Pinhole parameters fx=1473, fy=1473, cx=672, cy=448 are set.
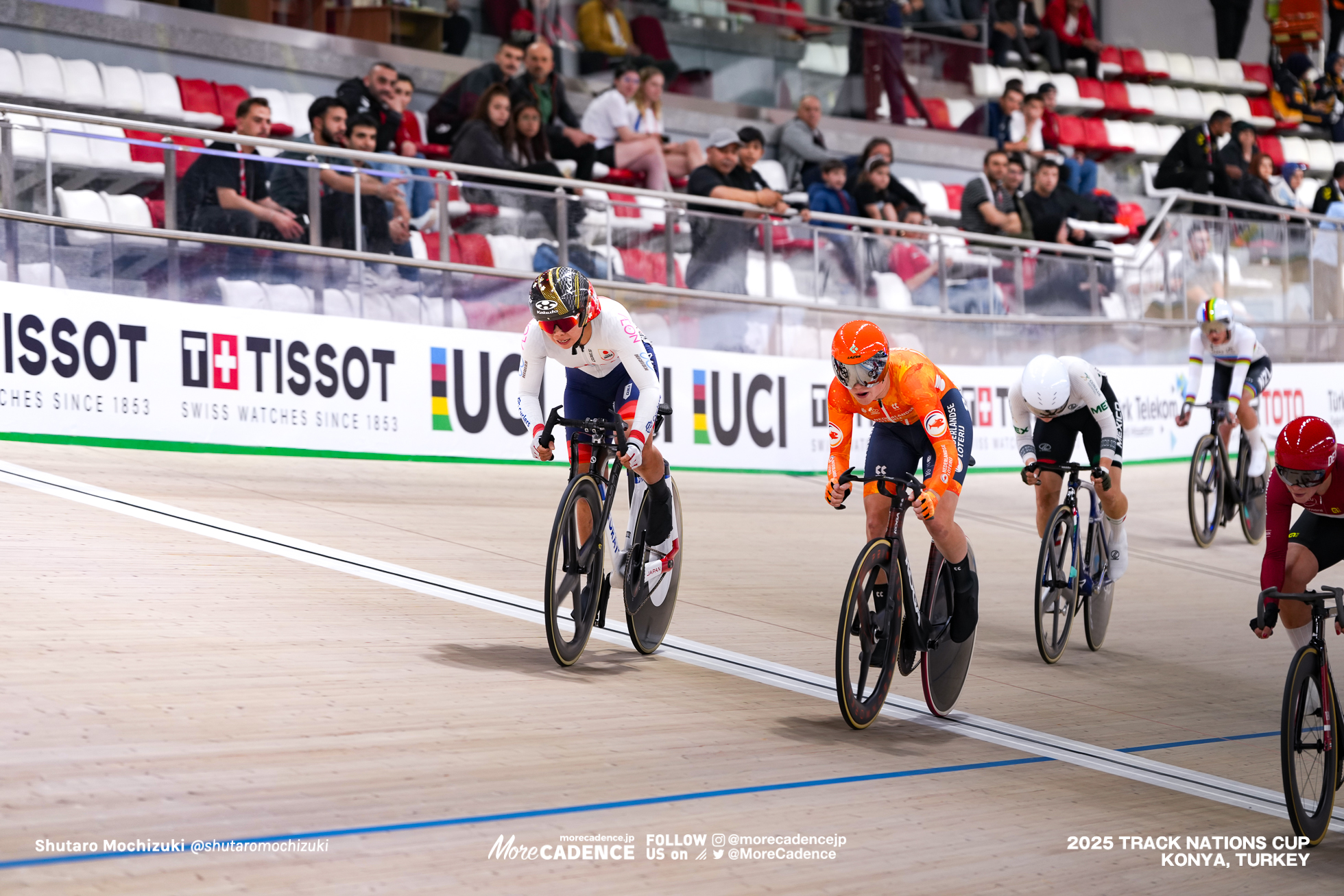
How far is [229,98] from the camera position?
469 inches

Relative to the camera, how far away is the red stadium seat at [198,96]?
38.2 feet

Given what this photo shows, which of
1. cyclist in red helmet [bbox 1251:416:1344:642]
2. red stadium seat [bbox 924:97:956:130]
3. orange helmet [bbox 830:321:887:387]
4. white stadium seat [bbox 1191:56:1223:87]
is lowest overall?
cyclist in red helmet [bbox 1251:416:1344:642]

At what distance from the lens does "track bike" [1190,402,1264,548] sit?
979 cm

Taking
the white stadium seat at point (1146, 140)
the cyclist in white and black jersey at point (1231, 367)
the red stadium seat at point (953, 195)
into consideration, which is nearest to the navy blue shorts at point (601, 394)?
the cyclist in white and black jersey at point (1231, 367)

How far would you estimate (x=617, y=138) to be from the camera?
1248 centimetres

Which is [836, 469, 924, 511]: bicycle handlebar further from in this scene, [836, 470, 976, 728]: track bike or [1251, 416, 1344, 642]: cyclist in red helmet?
[1251, 416, 1344, 642]: cyclist in red helmet

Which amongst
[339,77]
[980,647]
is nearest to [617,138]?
[339,77]

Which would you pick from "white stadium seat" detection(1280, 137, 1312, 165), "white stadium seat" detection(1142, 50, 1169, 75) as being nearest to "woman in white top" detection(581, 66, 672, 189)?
"white stadium seat" detection(1142, 50, 1169, 75)

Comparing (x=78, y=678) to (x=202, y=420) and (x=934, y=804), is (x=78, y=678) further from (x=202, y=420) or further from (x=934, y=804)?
(x=202, y=420)

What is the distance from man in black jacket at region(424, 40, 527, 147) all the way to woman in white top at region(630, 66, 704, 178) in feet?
4.75

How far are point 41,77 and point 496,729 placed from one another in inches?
327

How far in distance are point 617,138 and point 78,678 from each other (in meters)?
8.86

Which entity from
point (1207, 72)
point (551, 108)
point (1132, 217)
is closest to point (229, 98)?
point (551, 108)

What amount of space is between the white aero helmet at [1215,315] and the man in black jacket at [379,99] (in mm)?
5729
